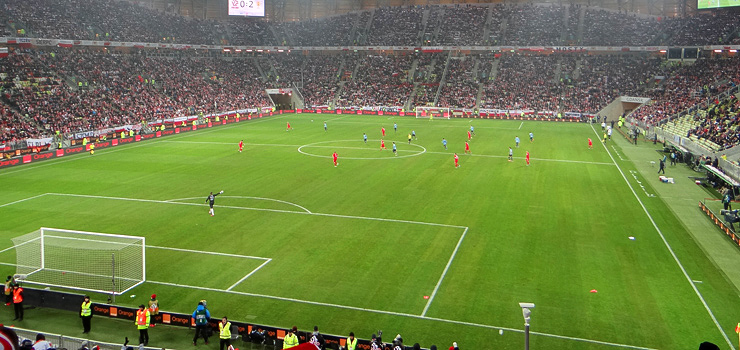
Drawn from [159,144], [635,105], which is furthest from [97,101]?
[635,105]

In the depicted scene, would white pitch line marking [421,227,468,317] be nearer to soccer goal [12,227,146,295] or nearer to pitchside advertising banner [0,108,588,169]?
soccer goal [12,227,146,295]

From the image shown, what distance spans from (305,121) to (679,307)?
68.2m

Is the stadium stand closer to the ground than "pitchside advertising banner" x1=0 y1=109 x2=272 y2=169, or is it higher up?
higher up

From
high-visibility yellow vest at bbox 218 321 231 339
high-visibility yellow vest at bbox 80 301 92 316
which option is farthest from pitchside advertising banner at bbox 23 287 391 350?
high-visibility yellow vest at bbox 80 301 92 316

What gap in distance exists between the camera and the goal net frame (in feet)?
307

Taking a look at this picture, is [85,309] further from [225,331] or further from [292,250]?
[292,250]

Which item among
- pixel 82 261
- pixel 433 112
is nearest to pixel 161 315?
pixel 82 261

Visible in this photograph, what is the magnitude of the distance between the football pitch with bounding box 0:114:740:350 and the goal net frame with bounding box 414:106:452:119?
42781mm

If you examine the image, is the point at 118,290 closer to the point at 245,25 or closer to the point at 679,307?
the point at 679,307

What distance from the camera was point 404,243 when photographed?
88.5 feet

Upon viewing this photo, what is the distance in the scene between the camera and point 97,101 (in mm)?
70375

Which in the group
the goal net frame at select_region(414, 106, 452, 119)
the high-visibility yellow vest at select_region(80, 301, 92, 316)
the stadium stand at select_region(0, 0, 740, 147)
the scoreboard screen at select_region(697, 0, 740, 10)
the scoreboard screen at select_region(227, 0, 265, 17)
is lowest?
the high-visibility yellow vest at select_region(80, 301, 92, 316)

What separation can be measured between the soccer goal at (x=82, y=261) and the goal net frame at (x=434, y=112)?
72.5m

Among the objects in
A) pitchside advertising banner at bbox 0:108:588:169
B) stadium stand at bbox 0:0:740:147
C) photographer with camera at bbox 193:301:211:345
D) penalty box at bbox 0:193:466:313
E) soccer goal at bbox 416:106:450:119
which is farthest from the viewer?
soccer goal at bbox 416:106:450:119
